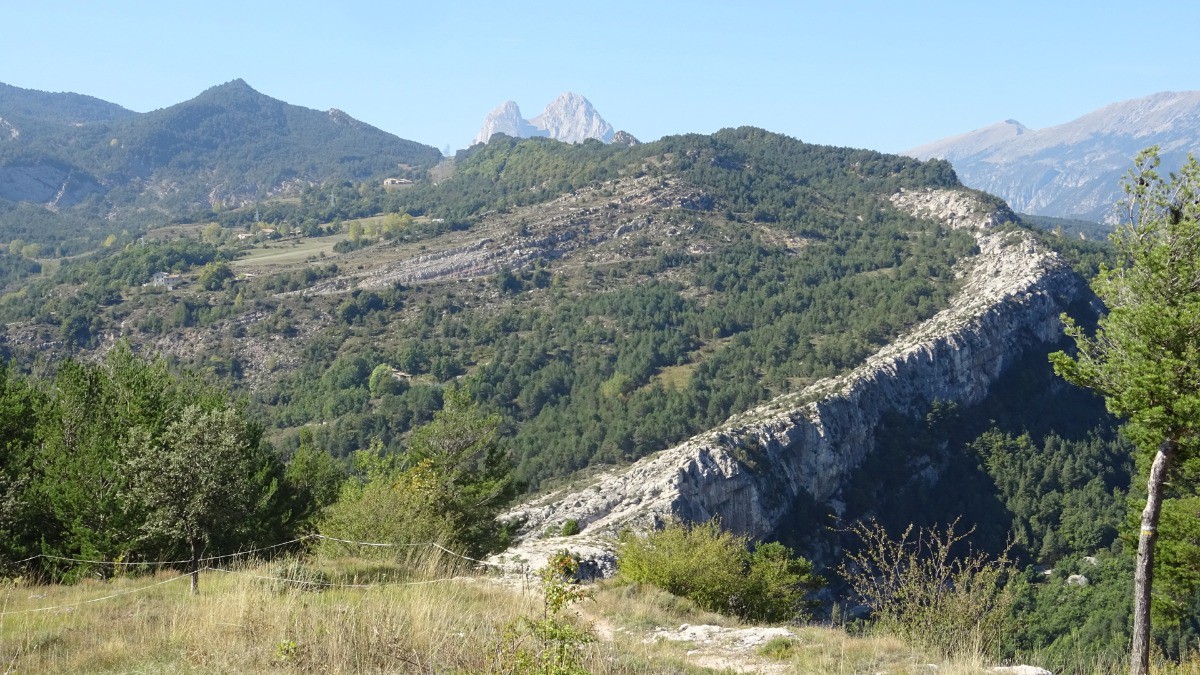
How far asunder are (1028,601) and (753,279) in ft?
257

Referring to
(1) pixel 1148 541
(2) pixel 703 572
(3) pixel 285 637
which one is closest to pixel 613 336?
(2) pixel 703 572

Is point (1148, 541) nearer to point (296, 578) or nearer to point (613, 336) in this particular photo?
point (296, 578)

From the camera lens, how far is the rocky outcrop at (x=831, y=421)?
6256cm

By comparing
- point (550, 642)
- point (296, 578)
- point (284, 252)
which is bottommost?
point (296, 578)

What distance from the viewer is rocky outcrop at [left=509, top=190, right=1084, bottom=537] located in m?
62.6

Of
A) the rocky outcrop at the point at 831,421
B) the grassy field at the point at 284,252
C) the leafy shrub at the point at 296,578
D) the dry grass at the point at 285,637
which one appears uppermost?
the grassy field at the point at 284,252

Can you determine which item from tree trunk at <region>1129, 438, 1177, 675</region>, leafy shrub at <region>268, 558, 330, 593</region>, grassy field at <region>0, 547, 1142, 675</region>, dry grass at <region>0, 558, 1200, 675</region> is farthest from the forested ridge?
tree trunk at <region>1129, 438, 1177, 675</region>

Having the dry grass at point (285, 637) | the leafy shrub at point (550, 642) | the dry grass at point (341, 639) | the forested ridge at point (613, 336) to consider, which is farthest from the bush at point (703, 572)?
the leafy shrub at point (550, 642)

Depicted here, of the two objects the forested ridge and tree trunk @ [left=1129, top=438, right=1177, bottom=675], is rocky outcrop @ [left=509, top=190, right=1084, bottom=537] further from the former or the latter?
tree trunk @ [left=1129, top=438, right=1177, bottom=675]

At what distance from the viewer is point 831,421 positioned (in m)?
77.4

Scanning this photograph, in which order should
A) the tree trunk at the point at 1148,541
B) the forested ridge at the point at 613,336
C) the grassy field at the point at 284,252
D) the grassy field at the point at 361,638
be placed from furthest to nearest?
the grassy field at the point at 284,252 < the forested ridge at the point at 613,336 < the tree trunk at the point at 1148,541 < the grassy field at the point at 361,638

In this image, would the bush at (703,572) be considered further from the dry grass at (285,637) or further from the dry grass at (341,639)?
the dry grass at (285,637)

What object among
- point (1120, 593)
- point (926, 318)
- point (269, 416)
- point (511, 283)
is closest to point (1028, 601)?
point (1120, 593)

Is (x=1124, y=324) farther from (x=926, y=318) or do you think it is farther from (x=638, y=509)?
(x=926, y=318)
